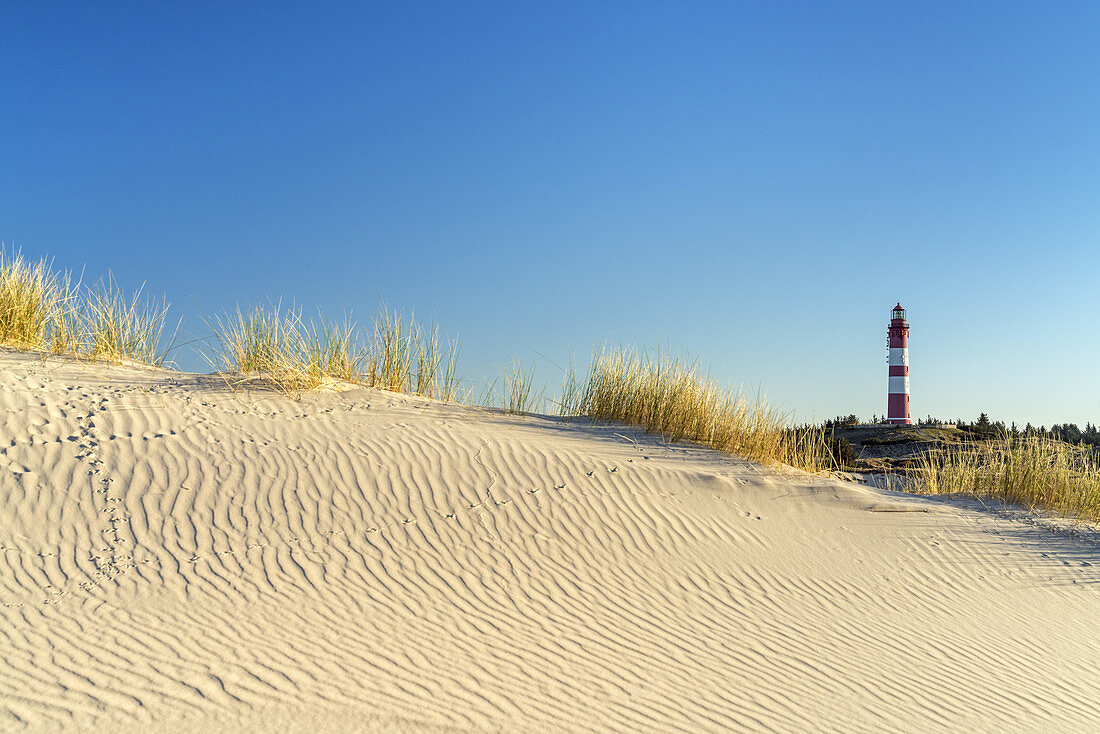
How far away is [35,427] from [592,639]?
537 cm

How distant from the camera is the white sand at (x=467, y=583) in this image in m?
3.83

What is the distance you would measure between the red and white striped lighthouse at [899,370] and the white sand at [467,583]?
63.4ft

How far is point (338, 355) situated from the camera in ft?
28.6

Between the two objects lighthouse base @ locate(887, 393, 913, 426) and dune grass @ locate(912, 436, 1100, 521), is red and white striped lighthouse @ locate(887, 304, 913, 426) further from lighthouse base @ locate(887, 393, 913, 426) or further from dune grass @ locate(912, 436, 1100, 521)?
dune grass @ locate(912, 436, 1100, 521)

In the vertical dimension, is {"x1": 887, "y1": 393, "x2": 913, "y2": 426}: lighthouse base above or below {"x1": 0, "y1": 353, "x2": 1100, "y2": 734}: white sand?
above

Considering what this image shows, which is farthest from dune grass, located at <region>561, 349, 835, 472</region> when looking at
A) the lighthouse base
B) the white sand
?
the lighthouse base

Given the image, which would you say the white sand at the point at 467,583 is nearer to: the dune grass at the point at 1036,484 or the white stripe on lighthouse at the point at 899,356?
the dune grass at the point at 1036,484

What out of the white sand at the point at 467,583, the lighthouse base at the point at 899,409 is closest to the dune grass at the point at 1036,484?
the white sand at the point at 467,583

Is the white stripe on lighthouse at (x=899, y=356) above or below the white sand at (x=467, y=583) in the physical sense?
above

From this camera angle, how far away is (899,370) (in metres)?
26.2

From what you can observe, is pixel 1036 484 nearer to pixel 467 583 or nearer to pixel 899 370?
pixel 467 583

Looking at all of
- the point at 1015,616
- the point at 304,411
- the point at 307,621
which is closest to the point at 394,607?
the point at 307,621

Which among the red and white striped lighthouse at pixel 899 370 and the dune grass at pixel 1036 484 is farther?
the red and white striped lighthouse at pixel 899 370

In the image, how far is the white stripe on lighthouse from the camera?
86.2ft
